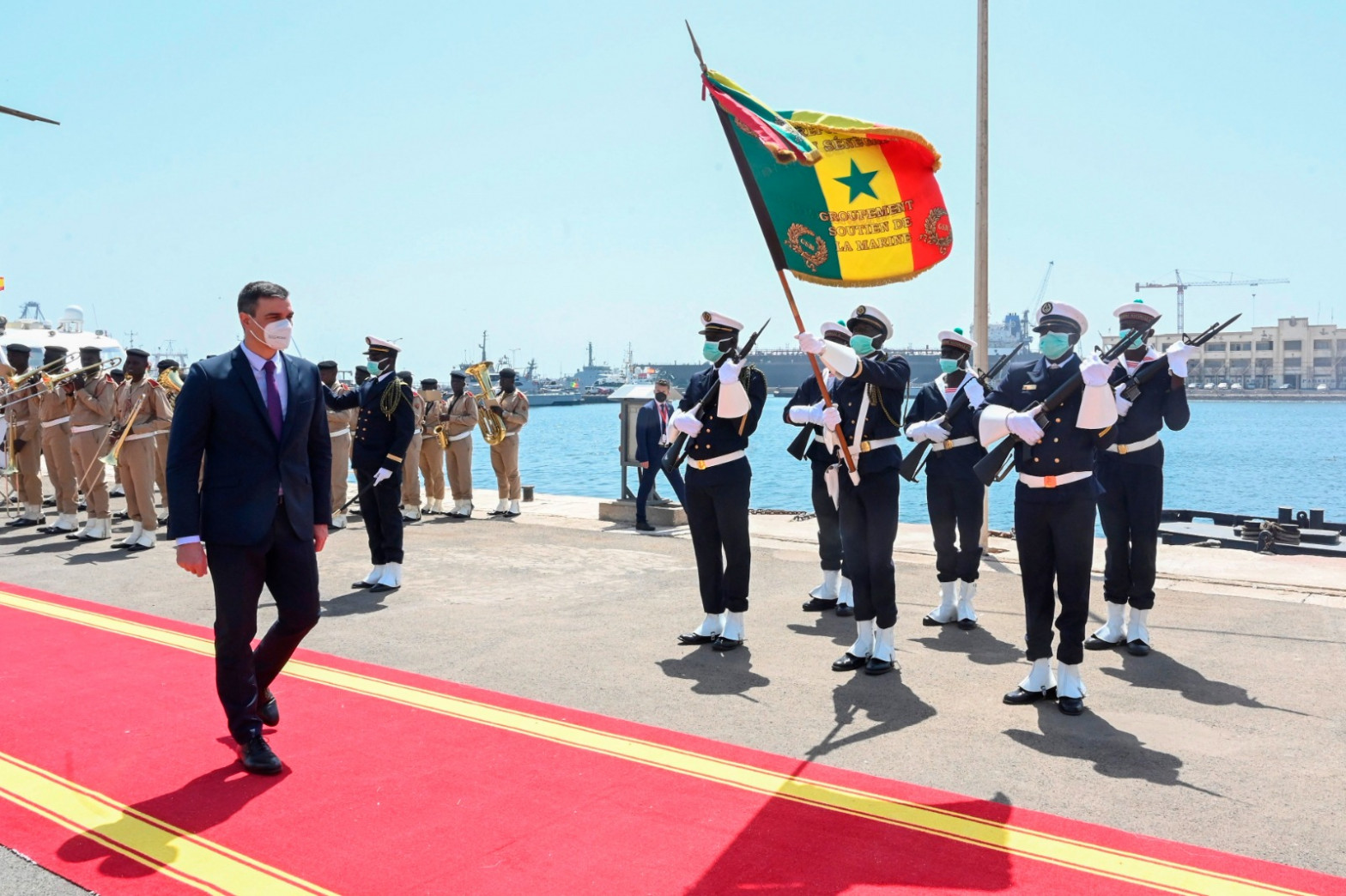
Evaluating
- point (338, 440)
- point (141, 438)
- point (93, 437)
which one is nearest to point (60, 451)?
point (93, 437)

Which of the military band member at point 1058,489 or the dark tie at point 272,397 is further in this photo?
the military band member at point 1058,489

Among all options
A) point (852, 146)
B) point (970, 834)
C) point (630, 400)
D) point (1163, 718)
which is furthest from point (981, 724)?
point (630, 400)

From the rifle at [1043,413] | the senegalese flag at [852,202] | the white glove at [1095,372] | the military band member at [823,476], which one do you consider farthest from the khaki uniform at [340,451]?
the white glove at [1095,372]

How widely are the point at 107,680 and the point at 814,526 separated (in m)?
8.63

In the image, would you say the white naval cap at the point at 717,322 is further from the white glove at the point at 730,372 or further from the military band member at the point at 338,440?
the military band member at the point at 338,440

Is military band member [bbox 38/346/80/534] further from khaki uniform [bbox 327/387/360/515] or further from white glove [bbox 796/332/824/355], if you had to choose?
white glove [bbox 796/332/824/355]

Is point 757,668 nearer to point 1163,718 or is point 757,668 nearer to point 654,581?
point 1163,718

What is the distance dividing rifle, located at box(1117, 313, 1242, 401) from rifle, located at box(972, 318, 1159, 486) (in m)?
0.48

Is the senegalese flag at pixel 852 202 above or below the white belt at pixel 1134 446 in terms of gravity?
above

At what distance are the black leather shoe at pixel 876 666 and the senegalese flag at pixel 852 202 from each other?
211 cm

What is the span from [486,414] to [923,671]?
397 inches

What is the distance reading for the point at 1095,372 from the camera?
18.3 ft

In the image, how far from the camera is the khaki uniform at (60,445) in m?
13.1

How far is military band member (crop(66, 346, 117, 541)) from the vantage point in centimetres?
1238
